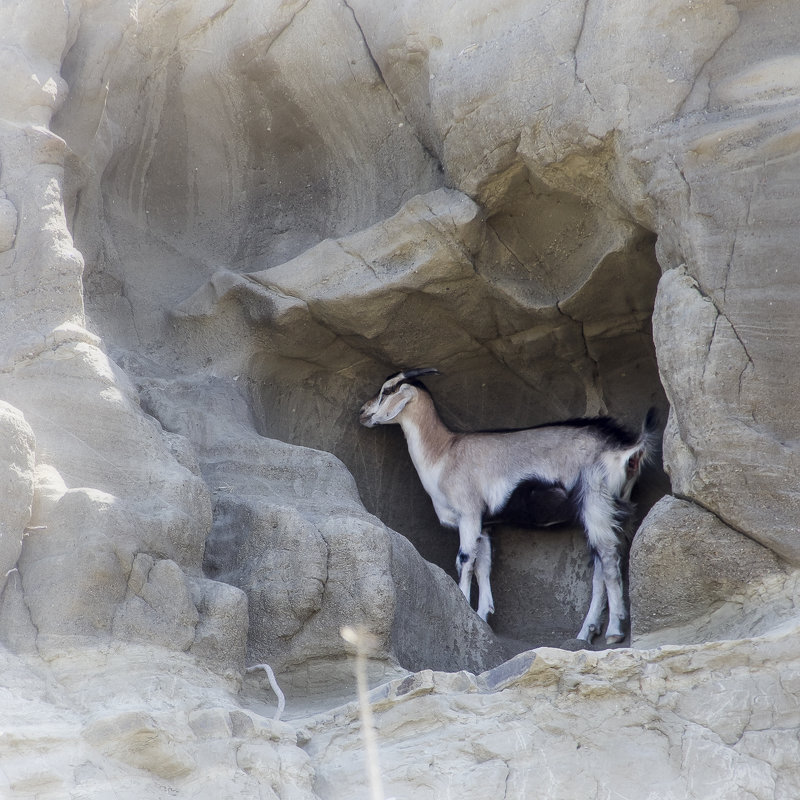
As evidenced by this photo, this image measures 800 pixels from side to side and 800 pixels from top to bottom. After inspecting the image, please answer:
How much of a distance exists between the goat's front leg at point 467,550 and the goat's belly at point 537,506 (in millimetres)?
160

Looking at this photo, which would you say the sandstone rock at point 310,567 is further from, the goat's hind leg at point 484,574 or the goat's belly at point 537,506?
the goat's belly at point 537,506

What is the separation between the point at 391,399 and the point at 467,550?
1.31 metres

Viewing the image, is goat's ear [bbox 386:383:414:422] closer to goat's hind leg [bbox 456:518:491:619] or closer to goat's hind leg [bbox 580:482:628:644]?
goat's hind leg [bbox 456:518:491:619]

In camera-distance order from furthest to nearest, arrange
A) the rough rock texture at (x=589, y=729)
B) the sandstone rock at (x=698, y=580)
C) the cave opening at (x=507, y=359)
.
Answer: the cave opening at (x=507, y=359)
the sandstone rock at (x=698, y=580)
the rough rock texture at (x=589, y=729)

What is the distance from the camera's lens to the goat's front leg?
913 cm

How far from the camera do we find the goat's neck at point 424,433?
9.75m

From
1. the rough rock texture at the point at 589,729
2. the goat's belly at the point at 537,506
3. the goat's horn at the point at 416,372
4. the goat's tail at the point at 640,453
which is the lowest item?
the rough rock texture at the point at 589,729

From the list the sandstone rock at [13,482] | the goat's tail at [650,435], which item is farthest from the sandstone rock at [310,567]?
the goat's tail at [650,435]

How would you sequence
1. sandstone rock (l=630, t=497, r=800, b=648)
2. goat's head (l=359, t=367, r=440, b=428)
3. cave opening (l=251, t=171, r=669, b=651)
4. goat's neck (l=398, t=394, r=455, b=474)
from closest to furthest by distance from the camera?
sandstone rock (l=630, t=497, r=800, b=648), cave opening (l=251, t=171, r=669, b=651), goat's head (l=359, t=367, r=440, b=428), goat's neck (l=398, t=394, r=455, b=474)

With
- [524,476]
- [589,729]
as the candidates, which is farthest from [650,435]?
[589,729]

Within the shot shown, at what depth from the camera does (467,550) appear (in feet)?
30.3

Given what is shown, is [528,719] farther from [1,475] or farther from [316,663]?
[1,475]

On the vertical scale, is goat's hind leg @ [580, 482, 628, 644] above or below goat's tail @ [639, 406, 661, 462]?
below

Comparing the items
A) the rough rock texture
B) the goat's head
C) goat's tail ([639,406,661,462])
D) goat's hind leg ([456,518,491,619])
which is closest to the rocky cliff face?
the rough rock texture
